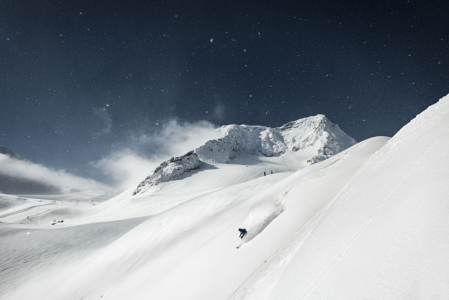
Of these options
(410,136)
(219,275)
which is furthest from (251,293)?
(410,136)

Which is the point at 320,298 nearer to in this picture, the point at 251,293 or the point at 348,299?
the point at 348,299

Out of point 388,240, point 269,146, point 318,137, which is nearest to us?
point 388,240

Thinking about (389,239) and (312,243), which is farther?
(312,243)

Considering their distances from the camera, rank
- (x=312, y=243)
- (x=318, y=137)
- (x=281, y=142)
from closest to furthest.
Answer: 1. (x=312, y=243)
2. (x=318, y=137)
3. (x=281, y=142)

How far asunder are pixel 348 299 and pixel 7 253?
23596mm

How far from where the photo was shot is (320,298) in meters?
1.69

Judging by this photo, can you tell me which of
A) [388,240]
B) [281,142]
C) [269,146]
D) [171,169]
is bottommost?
[388,240]

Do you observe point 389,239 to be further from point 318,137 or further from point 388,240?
point 318,137

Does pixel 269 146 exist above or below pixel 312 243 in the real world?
above

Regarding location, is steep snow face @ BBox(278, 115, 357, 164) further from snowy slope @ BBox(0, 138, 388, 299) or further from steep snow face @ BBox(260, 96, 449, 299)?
steep snow face @ BBox(260, 96, 449, 299)

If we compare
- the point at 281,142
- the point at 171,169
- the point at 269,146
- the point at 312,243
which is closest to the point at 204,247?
the point at 312,243

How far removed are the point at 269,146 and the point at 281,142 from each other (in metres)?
11.0

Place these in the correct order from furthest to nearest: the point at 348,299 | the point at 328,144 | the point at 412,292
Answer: the point at 328,144 < the point at 348,299 < the point at 412,292

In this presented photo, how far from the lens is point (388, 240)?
1731mm
